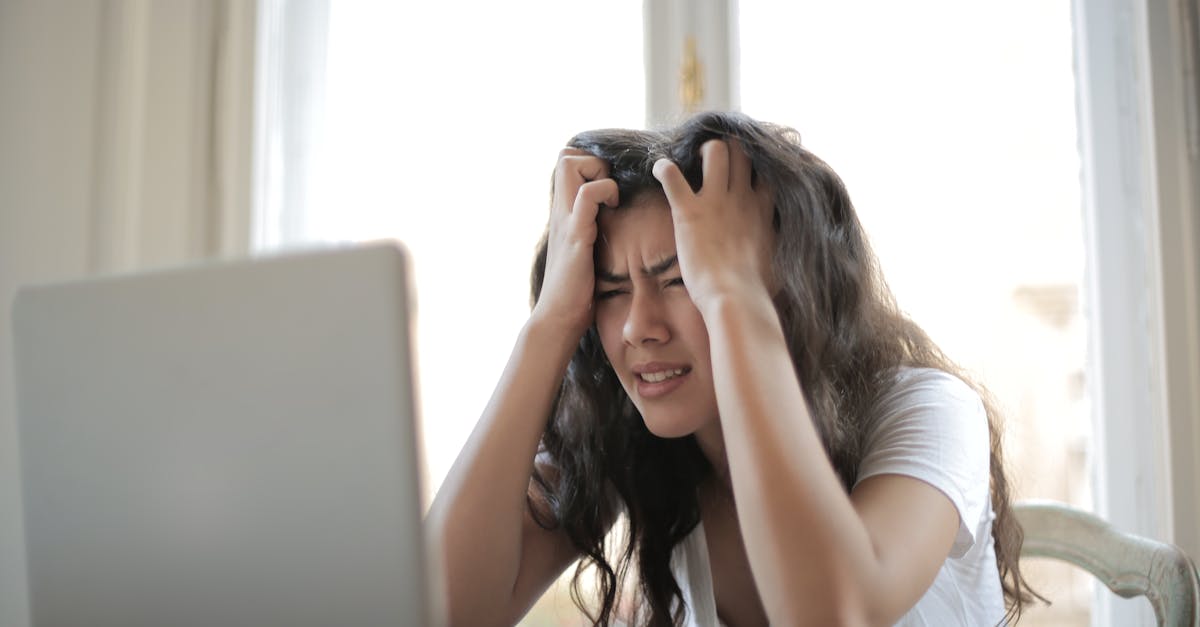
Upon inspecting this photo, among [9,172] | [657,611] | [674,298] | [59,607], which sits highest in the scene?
[9,172]

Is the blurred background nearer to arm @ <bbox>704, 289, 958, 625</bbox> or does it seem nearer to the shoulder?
the shoulder

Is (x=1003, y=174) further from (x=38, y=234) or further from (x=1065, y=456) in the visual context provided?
(x=38, y=234)

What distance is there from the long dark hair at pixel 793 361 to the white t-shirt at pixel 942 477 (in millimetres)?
39

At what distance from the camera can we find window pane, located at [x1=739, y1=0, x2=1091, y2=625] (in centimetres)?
184

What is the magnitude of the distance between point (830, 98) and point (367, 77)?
0.89 meters

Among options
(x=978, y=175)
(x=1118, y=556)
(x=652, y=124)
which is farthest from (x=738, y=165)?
(x=978, y=175)

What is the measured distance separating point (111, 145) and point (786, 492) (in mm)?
1385

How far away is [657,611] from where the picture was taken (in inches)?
48.4

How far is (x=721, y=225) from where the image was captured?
1086 mm

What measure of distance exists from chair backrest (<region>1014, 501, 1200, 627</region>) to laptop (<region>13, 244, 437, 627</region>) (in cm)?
88

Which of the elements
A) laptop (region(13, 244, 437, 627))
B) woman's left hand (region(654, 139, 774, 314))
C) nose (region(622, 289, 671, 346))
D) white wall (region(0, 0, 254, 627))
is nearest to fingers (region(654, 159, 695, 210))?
woman's left hand (region(654, 139, 774, 314))

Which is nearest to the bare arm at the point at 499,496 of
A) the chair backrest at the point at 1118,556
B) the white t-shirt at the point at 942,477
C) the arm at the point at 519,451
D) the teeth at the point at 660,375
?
the arm at the point at 519,451

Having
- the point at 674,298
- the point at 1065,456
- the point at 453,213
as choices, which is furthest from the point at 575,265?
the point at 1065,456

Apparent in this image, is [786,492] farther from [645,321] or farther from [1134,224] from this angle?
[1134,224]
